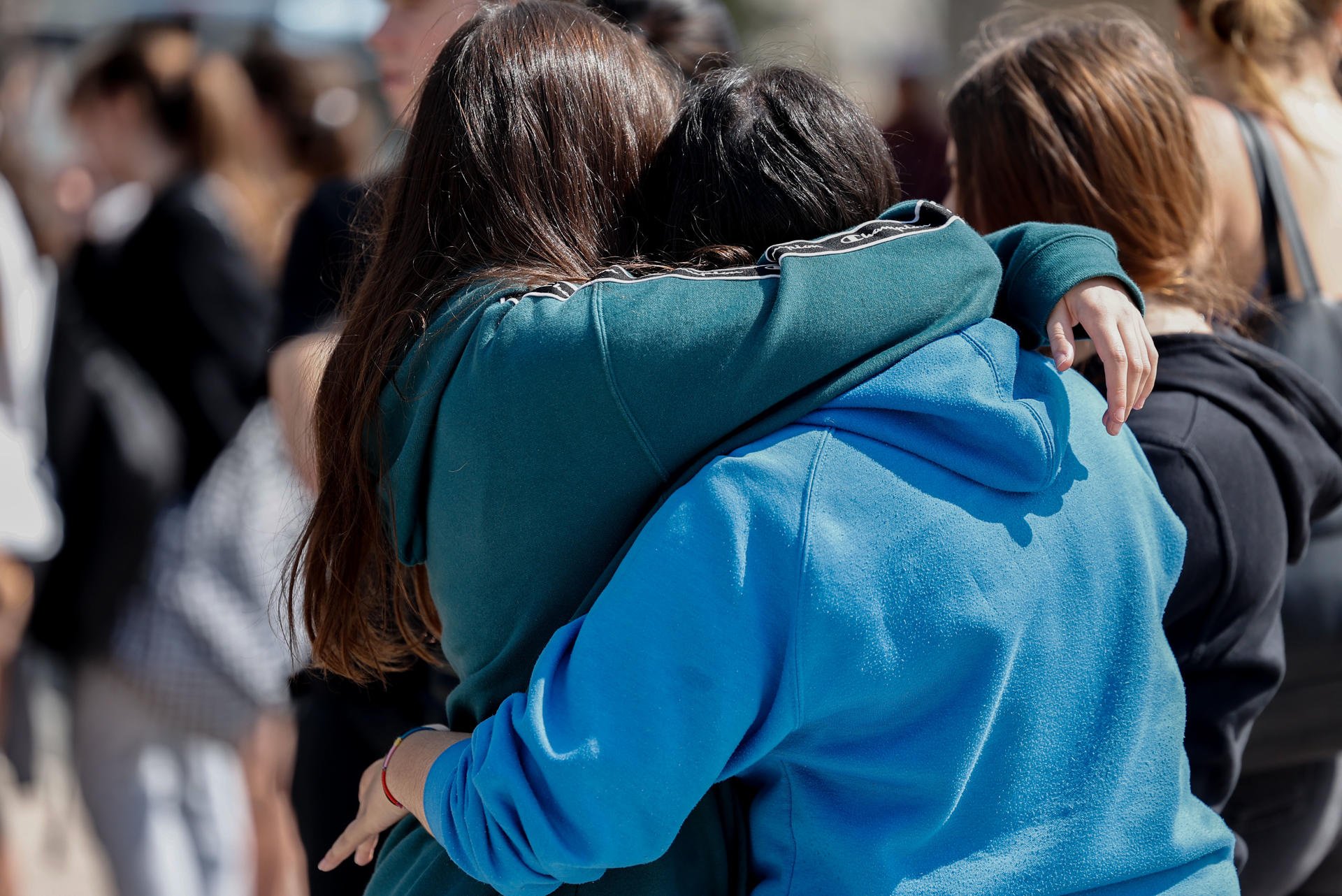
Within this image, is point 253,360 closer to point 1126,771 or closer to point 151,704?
point 151,704

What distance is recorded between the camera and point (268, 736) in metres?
3.24

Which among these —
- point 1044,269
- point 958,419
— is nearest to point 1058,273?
point 1044,269

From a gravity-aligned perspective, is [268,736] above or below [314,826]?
below

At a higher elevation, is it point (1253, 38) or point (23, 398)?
point (1253, 38)

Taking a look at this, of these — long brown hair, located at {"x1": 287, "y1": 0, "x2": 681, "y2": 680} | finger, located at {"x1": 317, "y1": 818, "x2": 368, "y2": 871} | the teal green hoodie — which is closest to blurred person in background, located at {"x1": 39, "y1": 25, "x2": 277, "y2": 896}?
finger, located at {"x1": 317, "y1": 818, "x2": 368, "y2": 871}

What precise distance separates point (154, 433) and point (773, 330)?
2.25m

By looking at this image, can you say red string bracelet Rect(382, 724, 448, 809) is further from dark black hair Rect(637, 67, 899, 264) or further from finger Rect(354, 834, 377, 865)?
dark black hair Rect(637, 67, 899, 264)

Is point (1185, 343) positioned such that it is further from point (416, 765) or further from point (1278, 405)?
point (416, 765)

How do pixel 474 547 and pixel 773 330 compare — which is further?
pixel 474 547

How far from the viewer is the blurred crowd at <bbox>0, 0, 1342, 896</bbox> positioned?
2316 mm

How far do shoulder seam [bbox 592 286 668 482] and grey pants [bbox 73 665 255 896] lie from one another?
226 cm

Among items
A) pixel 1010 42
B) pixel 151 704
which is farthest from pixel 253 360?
pixel 1010 42

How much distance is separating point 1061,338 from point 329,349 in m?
1.17

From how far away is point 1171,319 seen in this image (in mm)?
1719
